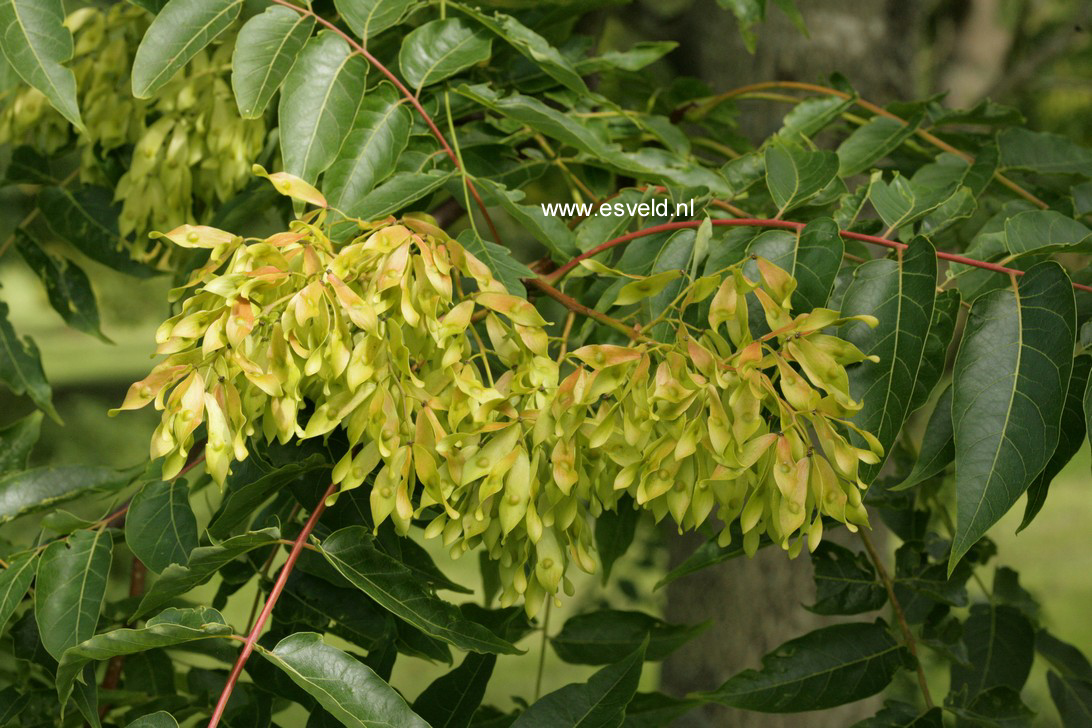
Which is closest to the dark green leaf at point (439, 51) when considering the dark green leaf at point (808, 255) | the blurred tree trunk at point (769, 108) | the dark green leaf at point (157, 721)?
the dark green leaf at point (808, 255)

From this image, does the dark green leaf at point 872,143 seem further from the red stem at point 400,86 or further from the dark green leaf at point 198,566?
the dark green leaf at point 198,566

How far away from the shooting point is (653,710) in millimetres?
1020

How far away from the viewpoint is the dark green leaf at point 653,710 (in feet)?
3.29

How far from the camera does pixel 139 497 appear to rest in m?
0.87

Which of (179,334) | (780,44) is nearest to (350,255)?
(179,334)

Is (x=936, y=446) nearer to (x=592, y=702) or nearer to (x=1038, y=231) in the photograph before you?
(x=1038, y=231)

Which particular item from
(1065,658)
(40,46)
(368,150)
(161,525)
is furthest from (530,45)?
(1065,658)

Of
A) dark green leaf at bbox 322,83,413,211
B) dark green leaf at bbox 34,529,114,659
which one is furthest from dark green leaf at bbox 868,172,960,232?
→ dark green leaf at bbox 34,529,114,659

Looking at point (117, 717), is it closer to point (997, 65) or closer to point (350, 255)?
point (350, 255)

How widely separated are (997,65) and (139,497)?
295 centimetres

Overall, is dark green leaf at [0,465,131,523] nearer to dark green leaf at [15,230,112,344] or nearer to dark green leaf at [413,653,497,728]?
dark green leaf at [15,230,112,344]

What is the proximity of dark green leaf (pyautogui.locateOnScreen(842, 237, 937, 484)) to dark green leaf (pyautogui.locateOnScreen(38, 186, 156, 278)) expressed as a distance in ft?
2.93

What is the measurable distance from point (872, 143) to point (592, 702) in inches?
25.8

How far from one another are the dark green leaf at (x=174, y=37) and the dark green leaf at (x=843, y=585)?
2.48 feet
